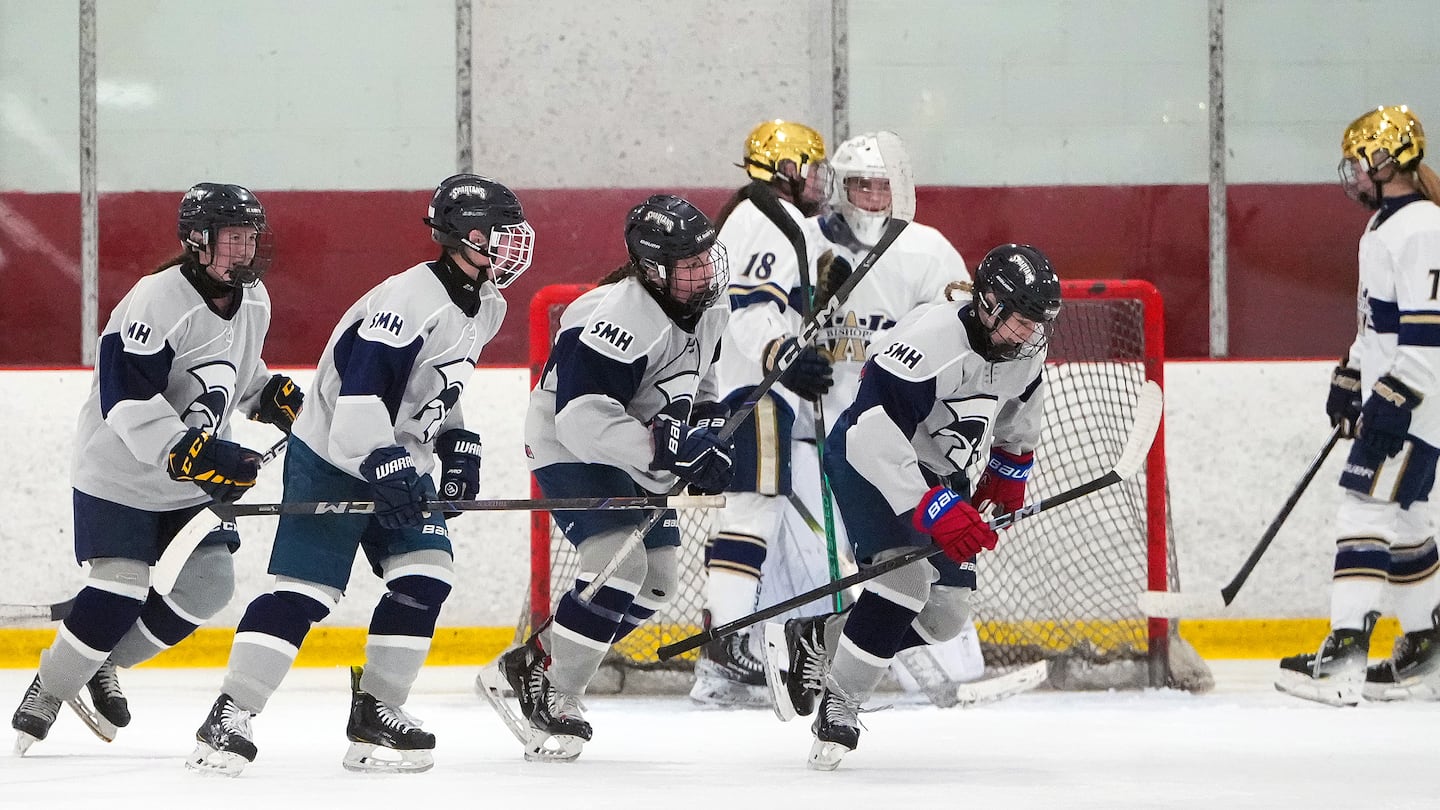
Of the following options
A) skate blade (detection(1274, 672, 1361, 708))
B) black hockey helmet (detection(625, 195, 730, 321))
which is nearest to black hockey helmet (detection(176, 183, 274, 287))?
black hockey helmet (detection(625, 195, 730, 321))

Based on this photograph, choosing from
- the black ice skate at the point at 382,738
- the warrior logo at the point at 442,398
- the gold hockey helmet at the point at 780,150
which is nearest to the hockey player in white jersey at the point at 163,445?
the warrior logo at the point at 442,398

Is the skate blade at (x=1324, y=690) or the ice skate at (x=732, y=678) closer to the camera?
the skate blade at (x=1324, y=690)

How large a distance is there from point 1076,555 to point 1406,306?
1.05 metres

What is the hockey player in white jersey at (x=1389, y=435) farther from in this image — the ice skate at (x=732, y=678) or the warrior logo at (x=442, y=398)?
the warrior logo at (x=442, y=398)

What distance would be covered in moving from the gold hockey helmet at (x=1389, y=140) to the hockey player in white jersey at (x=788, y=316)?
3.11 ft

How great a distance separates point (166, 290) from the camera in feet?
10.4

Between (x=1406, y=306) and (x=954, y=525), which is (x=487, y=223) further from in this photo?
(x=1406, y=306)

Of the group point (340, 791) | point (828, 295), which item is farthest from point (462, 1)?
point (340, 791)

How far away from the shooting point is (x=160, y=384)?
3166mm

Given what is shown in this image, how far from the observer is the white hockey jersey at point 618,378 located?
121 inches

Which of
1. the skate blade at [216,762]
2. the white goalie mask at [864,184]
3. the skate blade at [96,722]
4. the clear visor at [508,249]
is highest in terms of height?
the white goalie mask at [864,184]

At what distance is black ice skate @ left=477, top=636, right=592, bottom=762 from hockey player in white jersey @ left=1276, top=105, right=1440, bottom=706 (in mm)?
1724

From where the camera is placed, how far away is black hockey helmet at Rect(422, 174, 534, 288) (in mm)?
3062

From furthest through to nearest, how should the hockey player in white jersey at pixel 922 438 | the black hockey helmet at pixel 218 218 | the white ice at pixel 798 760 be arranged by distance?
the black hockey helmet at pixel 218 218, the hockey player in white jersey at pixel 922 438, the white ice at pixel 798 760
